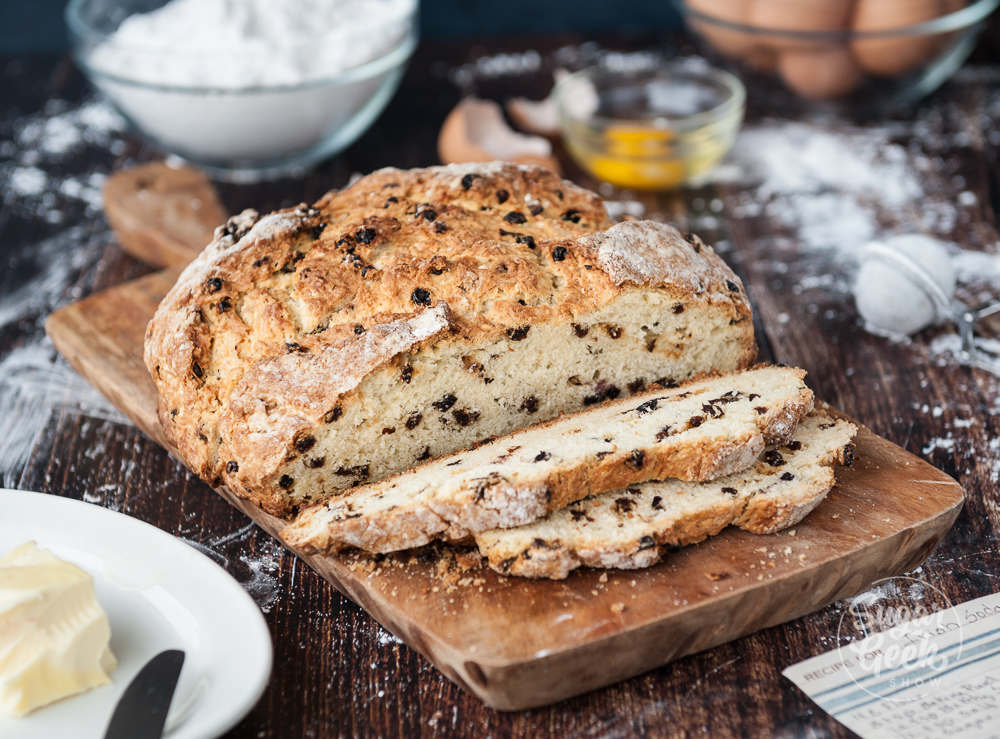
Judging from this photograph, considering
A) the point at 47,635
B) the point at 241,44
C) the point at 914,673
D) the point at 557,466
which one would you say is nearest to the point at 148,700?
the point at 47,635

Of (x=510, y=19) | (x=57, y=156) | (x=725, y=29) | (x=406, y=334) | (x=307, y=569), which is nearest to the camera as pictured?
(x=406, y=334)

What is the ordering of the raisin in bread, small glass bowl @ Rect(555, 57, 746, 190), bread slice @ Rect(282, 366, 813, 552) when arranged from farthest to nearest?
small glass bowl @ Rect(555, 57, 746, 190) → the raisin in bread → bread slice @ Rect(282, 366, 813, 552)

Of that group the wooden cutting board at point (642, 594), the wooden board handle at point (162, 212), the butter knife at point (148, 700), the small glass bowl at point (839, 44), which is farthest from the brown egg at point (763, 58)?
the butter knife at point (148, 700)

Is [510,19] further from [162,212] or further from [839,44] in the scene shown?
[162,212]

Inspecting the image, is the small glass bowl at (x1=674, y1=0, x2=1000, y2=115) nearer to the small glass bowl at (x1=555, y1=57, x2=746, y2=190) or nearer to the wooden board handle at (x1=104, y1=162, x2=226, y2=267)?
the small glass bowl at (x1=555, y1=57, x2=746, y2=190)

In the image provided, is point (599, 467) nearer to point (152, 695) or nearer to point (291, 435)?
point (291, 435)
